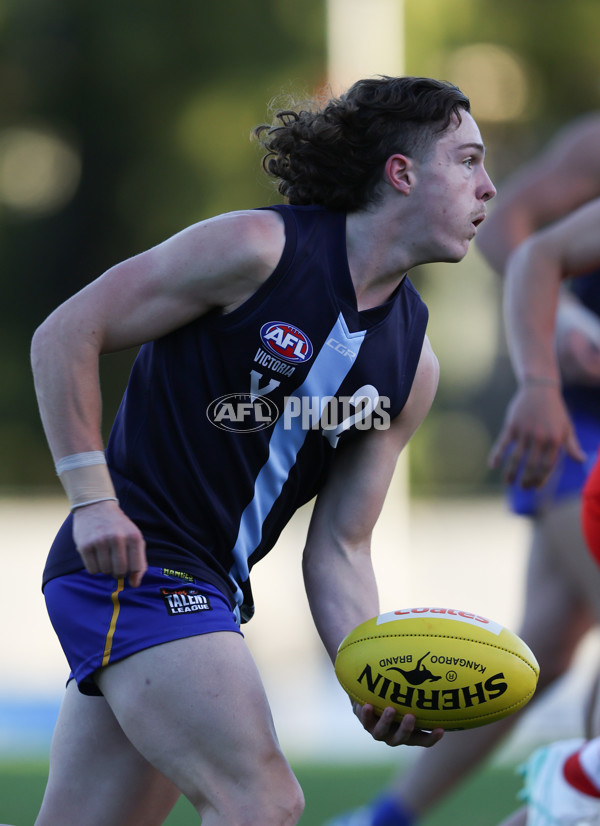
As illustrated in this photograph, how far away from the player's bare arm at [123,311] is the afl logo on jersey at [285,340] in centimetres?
11

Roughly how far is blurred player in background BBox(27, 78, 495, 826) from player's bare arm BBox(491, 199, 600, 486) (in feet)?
2.52

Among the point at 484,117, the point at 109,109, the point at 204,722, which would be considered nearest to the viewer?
the point at 204,722

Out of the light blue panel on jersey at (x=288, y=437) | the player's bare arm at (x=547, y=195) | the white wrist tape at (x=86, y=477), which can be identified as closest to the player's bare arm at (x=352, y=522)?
the light blue panel on jersey at (x=288, y=437)

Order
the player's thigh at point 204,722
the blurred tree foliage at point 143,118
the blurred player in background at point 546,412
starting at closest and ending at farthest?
the player's thigh at point 204,722 → the blurred player in background at point 546,412 → the blurred tree foliage at point 143,118

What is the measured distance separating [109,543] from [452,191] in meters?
1.17

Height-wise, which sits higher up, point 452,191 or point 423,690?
point 452,191

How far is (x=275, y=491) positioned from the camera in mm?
3119

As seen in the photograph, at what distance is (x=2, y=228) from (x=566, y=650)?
55.4 ft

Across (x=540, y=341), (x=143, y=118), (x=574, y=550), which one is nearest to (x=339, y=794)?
(x=574, y=550)

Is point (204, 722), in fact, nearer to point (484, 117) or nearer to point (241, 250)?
point (241, 250)

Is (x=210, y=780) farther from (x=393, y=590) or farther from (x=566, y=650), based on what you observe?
(x=393, y=590)

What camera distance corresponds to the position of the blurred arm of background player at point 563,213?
14.9 ft

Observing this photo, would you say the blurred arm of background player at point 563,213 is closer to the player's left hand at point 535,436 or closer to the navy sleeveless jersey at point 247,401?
the player's left hand at point 535,436

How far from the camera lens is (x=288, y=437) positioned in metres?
3.08
